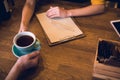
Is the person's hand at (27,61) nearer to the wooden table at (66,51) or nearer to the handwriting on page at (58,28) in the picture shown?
the wooden table at (66,51)

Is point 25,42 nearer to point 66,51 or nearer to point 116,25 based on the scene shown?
point 66,51

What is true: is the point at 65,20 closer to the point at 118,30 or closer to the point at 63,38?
the point at 63,38

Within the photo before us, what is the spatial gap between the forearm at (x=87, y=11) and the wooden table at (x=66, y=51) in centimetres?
3

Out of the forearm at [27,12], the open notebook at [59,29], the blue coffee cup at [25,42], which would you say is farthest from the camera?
the forearm at [27,12]

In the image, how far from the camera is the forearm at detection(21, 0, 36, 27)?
1.09 metres

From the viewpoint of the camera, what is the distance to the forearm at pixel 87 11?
1123mm

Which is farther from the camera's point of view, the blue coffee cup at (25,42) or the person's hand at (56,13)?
the person's hand at (56,13)

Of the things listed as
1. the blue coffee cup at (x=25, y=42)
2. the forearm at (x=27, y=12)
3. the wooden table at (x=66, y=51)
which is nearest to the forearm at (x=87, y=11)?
the wooden table at (x=66, y=51)

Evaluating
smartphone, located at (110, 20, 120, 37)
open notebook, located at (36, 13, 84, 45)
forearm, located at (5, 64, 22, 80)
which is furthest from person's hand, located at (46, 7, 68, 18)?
forearm, located at (5, 64, 22, 80)

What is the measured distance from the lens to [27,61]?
859 mm

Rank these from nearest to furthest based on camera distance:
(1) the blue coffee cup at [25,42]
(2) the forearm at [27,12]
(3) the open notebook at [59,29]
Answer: (1) the blue coffee cup at [25,42] < (3) the open notebook at [59,29] < (2) the forearm at [27,12]

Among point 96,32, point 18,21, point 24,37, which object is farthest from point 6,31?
point 96,32

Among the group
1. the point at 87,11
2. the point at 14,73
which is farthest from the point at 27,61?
the point at 87,11

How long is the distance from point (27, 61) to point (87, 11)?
0.50 m
